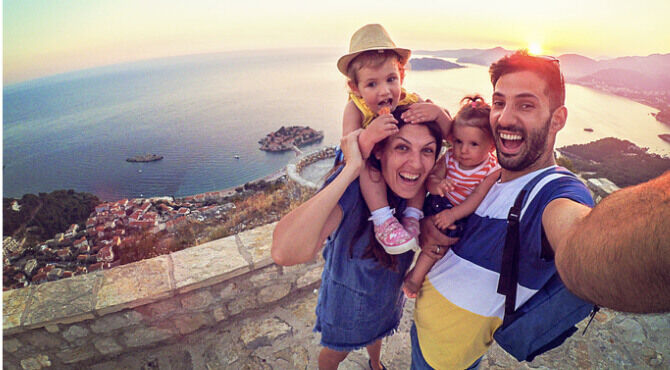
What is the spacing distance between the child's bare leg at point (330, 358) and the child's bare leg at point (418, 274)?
0.69 m

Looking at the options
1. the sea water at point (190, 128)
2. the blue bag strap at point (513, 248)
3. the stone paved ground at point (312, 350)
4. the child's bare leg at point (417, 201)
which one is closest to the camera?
the blue bag strap at point (513, 248)

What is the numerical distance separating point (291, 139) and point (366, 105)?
217 feet

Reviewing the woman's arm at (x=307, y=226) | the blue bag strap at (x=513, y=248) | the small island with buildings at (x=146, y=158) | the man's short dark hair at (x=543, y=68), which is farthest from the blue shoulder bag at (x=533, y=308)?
the small island with buildings at (x=146, y=158)

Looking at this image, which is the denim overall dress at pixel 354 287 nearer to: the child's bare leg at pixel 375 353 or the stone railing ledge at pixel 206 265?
the child's bare leg at pixel 375 353

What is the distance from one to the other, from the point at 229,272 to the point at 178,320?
66cm

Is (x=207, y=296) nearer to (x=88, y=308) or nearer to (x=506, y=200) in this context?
(x=88, y=308)

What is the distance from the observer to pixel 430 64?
72812 millimetres

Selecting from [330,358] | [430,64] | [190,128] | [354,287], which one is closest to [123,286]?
[330,358]

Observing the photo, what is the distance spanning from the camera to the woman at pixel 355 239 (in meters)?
1.37

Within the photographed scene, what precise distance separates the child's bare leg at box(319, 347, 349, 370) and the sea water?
1290 inches

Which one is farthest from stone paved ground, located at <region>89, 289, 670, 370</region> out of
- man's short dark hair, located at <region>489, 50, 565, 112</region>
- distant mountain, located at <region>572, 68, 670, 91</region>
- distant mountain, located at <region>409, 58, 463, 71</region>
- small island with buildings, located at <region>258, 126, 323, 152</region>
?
distant mountain, located at <region>409, 58, 463, 71</region>

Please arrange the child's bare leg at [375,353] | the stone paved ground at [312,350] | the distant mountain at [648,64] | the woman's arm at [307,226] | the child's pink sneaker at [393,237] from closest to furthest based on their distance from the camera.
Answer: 1. the woman's arm at [307,226]
2. the child's pink sneaker at [393,237]
3. the child's bare leg at [375,353]
4. the stone paved ground at [312,350]
5. the distant mountain at [648,64]

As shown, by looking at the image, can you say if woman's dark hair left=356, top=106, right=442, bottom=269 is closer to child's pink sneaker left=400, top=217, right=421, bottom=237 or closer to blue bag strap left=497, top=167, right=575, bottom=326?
child's pink sneaker left=400, top=217, right=421, bottom=237

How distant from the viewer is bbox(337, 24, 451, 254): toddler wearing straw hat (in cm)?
152
